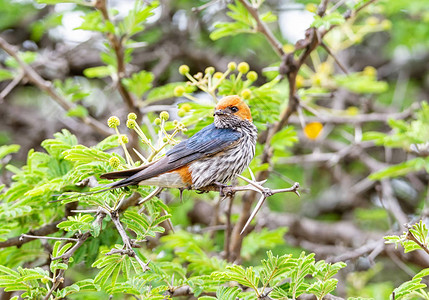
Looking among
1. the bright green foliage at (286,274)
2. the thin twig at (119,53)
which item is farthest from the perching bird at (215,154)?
the thin twig at (119,53)

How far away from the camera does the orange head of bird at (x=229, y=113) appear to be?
4273mm

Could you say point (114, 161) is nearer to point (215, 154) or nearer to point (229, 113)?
point (215, 154)

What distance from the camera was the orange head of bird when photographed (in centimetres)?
427

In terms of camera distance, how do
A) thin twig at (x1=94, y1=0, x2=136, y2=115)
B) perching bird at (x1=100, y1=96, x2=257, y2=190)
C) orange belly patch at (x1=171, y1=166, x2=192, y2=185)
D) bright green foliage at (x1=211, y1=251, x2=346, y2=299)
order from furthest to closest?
thin twig at (x1=94, y1=0, x2=136, y2=115)
orange belly patch at (x1=171, y1=166, x2=192, y2=185)
perching bird at (x1=100, y1=96, x2=257, y2=190)
bright green foliage at (x1=211, y1=251, x2=346, y2=299)

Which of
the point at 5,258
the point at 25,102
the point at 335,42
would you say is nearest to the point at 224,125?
the point at 5,258

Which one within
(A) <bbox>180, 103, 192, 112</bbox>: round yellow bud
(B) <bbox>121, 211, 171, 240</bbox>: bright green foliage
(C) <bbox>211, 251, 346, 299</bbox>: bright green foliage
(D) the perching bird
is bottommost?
(C) <bbox>211, 251, 346, 299</bbox>: bright green foliage

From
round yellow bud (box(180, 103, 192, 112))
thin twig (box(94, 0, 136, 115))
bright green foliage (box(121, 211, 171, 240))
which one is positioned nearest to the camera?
bright green foliage (box(121, 211, 171, 240))

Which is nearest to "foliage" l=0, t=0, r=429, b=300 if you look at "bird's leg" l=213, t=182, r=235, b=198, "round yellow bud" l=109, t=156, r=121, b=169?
"round yellow bud" l=109, t=156, r=121, b=169

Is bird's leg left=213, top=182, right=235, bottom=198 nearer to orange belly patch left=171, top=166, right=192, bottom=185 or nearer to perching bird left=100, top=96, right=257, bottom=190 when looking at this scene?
perching bird left=100, top=96, right=257, bottom=190

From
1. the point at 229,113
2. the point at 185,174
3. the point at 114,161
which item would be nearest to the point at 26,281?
the point at 114,161

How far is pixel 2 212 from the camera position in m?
4.08

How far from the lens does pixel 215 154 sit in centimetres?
412

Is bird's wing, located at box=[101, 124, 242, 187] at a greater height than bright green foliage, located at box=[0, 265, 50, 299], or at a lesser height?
greater

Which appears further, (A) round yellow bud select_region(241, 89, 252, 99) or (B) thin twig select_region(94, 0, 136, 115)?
(B) thin twig select_region(94, 0, 136, 115)
